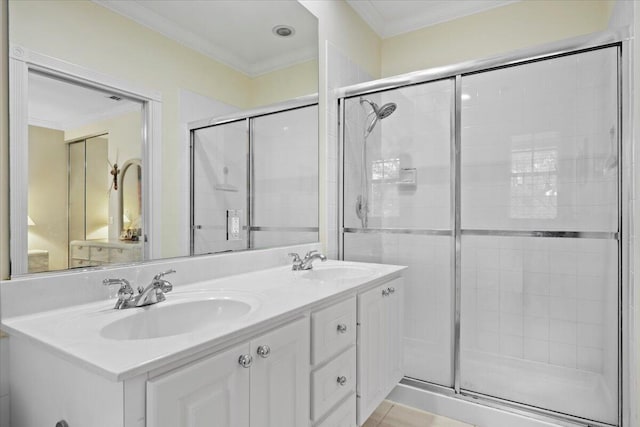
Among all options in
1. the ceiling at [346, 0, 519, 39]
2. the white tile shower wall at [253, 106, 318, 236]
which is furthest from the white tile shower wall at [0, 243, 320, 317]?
the ceiling at [346, 0, 519, 39]

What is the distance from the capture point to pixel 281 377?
40.1 inches

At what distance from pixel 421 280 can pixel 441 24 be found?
1957 mm

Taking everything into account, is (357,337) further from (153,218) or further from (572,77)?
(572,77)

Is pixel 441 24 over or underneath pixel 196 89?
over

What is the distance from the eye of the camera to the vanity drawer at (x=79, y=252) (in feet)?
3.60

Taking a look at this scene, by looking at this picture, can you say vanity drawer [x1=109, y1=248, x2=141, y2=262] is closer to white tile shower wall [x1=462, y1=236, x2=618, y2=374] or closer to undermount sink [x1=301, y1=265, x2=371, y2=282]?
undermount sink [x1=301, y1=265, x2=371, y2=282]

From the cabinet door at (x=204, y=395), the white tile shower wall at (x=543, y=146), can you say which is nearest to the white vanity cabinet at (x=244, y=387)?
the cabinet door at (x=204, y=395)

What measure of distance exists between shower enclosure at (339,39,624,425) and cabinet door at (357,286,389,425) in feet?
2.15

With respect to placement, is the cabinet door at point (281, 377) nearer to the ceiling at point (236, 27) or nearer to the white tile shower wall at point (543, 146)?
the ceiling at point (236, 27)

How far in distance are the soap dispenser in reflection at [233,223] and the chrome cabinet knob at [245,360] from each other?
81cm

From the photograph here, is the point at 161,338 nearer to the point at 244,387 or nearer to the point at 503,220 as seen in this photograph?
the point at 244,387

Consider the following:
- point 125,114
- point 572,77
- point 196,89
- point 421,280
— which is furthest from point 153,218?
point 572,77

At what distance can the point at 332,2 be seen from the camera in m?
2.33

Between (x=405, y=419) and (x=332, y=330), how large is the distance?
3.48 feet
